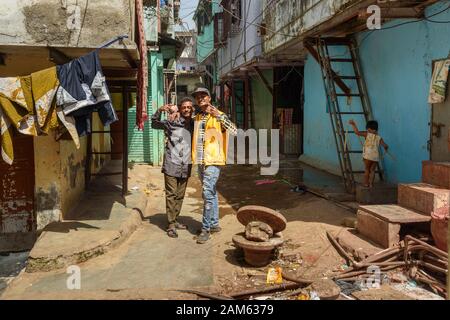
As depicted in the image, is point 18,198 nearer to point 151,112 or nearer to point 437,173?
point 437,173

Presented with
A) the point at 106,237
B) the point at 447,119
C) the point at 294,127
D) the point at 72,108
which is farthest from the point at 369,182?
the point at 294,127

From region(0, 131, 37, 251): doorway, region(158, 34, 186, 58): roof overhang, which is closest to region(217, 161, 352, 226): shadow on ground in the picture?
region(0, 131, 37, 251): doorway

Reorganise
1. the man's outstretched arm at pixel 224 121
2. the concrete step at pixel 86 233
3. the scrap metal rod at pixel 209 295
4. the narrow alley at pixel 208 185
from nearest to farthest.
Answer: the scrap metal rod at pixel 209 295
the narrow alley at pixel 208 185
the concrete step at pixel 86 233
the man's outstretched arm at pixel 224 121

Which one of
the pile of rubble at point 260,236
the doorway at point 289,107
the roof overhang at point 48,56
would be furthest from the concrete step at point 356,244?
the doorway at point 289,107

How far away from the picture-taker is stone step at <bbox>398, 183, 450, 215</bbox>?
16.7 feet

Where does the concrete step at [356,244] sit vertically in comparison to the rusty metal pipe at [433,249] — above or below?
below

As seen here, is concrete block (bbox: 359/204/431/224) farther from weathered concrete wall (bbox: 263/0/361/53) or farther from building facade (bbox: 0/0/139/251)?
building facade (bbox: 0/0/139/251)

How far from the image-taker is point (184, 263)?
527 centimetres

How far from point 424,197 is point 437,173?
505 millimetres

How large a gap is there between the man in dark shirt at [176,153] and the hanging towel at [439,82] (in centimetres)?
391

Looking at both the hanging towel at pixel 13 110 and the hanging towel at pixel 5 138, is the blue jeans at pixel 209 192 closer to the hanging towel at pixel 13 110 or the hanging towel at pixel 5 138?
the hanging towel at pixel 13 110

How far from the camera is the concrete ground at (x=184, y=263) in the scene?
4516 millimetres

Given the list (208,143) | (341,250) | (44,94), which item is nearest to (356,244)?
(341,250)

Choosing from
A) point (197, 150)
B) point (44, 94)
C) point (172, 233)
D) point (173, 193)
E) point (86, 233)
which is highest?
point (44, 94)
